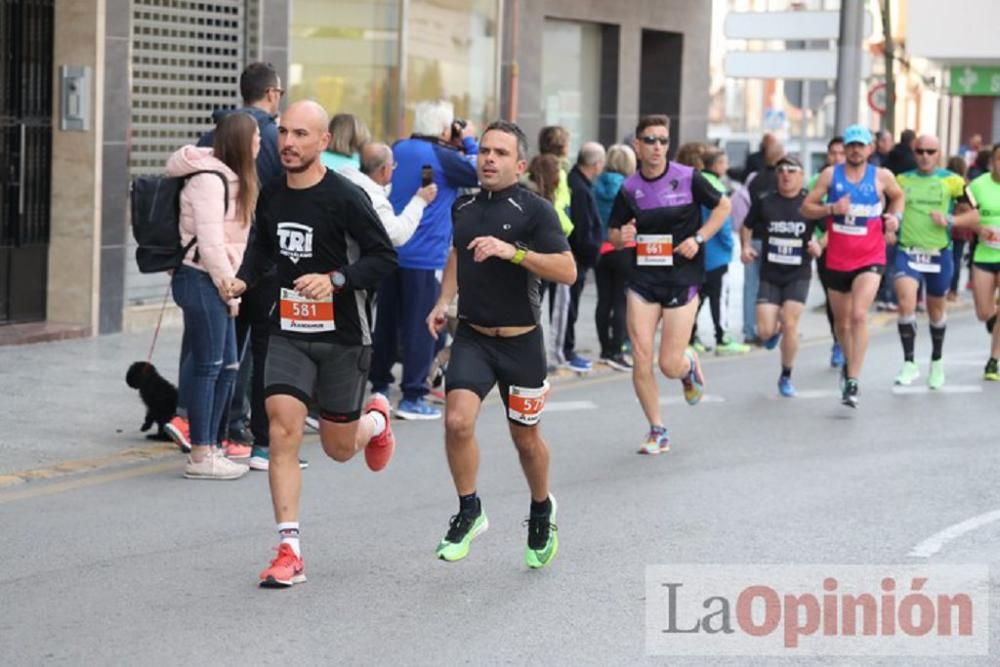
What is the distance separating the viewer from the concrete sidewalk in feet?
33.6

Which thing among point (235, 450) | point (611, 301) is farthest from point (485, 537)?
point (611, 301)

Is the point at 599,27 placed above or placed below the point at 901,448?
above

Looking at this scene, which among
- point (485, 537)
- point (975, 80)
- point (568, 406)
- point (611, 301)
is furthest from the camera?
point (975, 80)

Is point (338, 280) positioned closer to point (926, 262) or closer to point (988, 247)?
point (926, 262)

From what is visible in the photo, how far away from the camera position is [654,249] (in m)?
11.2

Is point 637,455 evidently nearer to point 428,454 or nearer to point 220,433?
point 428,454

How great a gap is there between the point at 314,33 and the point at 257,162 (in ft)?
25.4

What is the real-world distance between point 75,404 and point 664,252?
3.60 metres

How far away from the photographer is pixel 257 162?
10406 mm

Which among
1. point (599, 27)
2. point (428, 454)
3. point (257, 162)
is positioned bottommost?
point (428, 454)

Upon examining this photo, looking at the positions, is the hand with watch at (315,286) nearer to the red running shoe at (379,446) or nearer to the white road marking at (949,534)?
the red running shoe at (379,446)

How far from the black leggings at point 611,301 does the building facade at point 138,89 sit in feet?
11.3

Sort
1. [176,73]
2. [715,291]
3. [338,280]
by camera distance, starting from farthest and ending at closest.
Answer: [715,291] → [176,73] → [338,280]

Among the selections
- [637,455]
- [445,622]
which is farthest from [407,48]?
[445,622]
